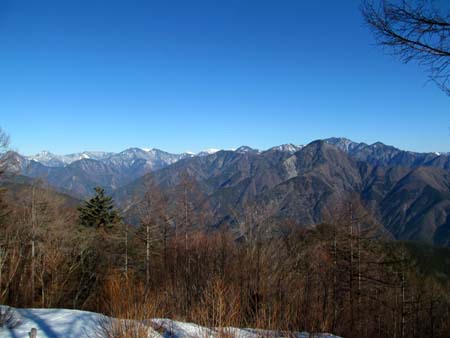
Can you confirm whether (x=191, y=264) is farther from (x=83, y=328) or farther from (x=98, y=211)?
(x=83, y=328)

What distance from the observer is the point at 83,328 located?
6.10 metres

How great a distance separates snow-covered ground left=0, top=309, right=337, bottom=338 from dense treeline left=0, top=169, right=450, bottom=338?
0.32m

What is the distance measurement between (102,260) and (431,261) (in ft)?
380

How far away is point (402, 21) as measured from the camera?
184 inches

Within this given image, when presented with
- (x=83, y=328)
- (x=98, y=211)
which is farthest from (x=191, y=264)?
(x=83, y=328)

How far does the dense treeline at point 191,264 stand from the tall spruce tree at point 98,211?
0.10 meters

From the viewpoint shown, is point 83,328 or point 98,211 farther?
point 98,211

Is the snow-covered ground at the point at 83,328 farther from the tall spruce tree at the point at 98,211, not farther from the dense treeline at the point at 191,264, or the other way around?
the tall spruce tree at the point at 98,211

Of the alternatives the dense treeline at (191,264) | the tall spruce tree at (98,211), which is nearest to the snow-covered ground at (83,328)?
the dense treeline at (191,264)

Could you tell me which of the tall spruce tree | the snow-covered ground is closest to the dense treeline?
the tall spruce tree

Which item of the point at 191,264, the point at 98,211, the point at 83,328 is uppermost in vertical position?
the point at 98,211

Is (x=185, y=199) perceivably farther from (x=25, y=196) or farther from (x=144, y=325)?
(x=144, y=325)

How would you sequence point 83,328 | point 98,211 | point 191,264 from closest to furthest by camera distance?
1. point 83,328
2. point 191,264
3. point 98,211

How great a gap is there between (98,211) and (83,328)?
82.9ft
